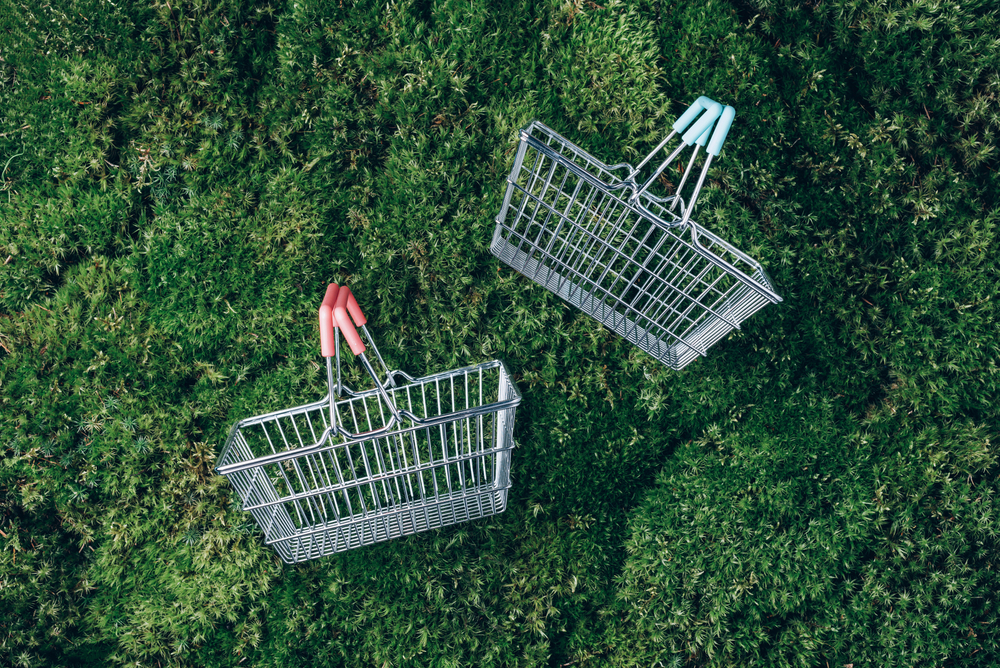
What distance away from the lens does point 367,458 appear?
357 cm

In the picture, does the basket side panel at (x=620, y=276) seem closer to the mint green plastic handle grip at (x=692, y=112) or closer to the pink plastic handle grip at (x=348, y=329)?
the mint green plastic handle grip at (x=692, y=112)

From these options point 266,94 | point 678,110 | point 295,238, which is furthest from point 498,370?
point 266,94

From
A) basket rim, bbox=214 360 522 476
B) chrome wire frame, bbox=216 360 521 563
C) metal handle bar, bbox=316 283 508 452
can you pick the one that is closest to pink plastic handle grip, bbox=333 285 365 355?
metal handle bar, bbox=316 283 508 452

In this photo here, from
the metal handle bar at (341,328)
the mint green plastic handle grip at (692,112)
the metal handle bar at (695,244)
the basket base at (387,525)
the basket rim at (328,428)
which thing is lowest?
the basket base at (387,525)

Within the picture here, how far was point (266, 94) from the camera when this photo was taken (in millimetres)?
A: 3875

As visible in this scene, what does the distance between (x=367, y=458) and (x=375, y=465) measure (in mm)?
295

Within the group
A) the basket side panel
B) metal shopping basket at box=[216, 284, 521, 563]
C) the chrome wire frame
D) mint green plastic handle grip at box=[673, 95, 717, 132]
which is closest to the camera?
mint green plastic handle grip at box=[673, 95, 717, 132]

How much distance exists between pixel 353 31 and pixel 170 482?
2.64m

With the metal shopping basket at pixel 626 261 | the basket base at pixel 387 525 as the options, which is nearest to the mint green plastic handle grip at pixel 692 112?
the metal shopping basket at pixel 626 261

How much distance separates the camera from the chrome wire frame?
316 cm

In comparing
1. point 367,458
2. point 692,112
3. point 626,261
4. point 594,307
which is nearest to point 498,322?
point 594,307

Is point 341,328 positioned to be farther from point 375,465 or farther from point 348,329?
point 375,465

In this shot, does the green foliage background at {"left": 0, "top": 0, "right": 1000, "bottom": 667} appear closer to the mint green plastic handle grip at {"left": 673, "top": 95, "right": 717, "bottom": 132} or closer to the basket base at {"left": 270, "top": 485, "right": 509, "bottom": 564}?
Answer: the basket base at {"left": 270, "top": 485, "right": 509, "bottom": 564}

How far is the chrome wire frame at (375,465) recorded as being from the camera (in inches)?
124
